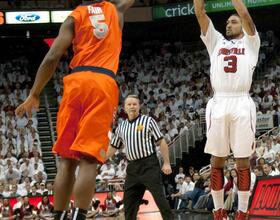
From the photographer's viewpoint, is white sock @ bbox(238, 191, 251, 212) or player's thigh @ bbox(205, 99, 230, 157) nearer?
white sock @ bbox(238, 191, 251, 212)

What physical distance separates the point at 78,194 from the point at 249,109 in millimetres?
2856

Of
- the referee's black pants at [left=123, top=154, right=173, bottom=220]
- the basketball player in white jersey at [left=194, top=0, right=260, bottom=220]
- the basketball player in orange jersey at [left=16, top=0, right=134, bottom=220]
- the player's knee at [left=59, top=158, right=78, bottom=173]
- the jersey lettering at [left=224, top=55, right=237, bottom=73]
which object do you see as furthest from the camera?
the referee's black pants at [left=123, top=154, right=173, bottom=220]

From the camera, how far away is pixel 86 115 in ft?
15.9

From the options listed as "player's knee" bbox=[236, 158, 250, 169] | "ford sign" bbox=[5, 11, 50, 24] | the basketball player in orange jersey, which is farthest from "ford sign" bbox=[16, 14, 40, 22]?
the basketball player in orange jersey

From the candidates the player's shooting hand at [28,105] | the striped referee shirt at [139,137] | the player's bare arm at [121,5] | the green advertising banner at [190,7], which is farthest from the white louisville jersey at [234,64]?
the green advertising banner at [190,7]

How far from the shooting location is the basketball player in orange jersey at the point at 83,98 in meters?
4.80

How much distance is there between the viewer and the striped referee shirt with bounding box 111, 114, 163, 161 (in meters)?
8.88

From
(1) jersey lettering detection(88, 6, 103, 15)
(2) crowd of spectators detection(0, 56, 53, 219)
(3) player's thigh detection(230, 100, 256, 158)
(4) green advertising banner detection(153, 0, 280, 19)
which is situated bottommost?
(2) crowd of spectators detection(0, 56, 53, 219)

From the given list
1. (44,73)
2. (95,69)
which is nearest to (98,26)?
(95,69)

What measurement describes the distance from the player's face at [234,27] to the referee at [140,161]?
82.7 inches

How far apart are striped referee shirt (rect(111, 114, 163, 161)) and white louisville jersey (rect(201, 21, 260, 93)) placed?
2.04m

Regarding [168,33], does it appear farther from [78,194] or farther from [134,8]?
[78,194]

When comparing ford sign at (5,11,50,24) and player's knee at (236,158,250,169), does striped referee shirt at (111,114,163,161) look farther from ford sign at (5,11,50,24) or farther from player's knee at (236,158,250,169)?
ford sign at (5,11,50,24)

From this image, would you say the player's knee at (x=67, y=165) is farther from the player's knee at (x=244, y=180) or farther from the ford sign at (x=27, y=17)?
the ford sign at (x=27, y=17)
